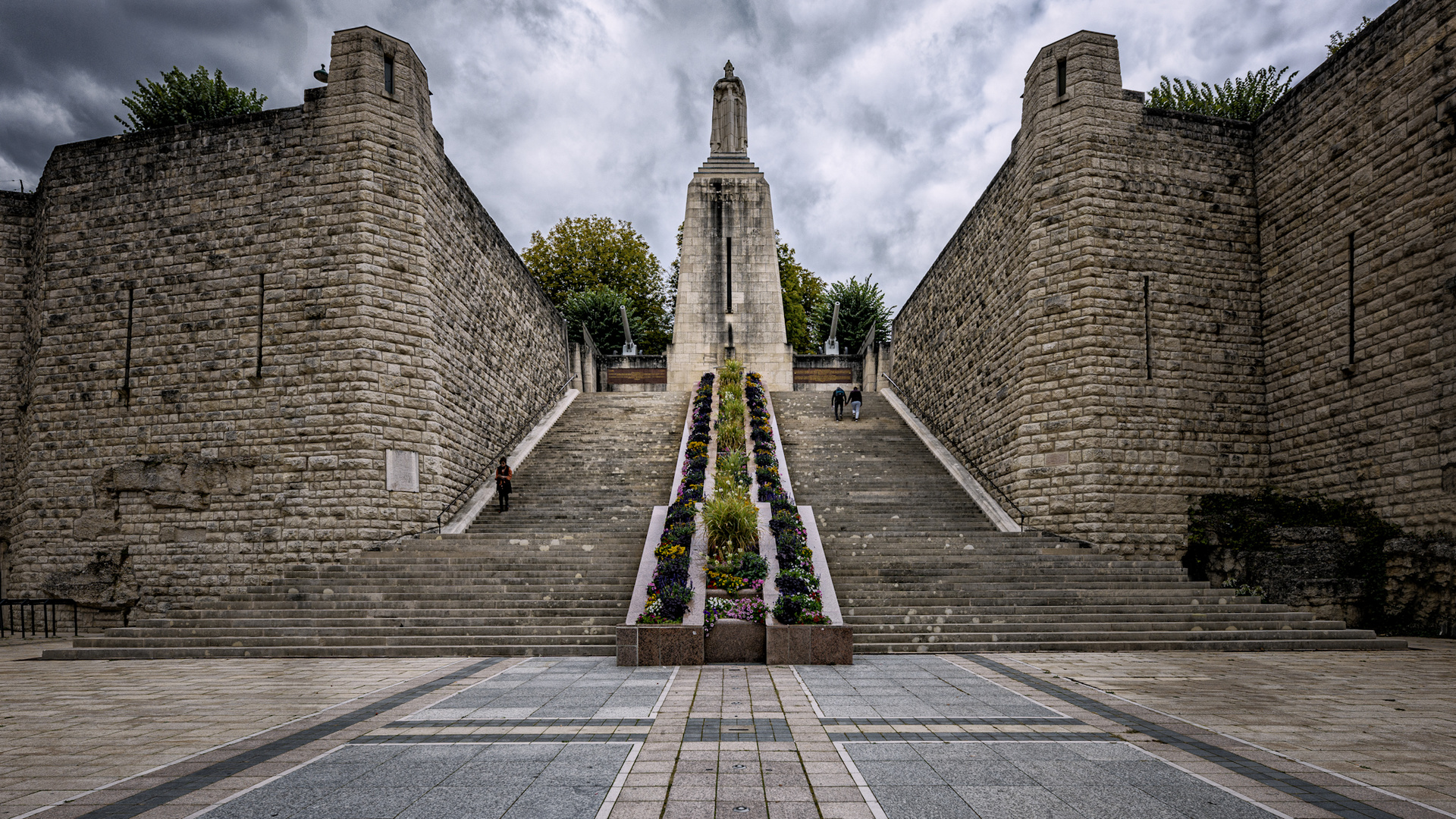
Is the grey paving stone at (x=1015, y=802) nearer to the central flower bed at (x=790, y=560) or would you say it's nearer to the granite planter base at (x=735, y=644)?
the central flower bed at (x=790, y=560)

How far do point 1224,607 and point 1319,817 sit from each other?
7.60m

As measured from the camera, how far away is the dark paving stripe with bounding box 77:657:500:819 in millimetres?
3490

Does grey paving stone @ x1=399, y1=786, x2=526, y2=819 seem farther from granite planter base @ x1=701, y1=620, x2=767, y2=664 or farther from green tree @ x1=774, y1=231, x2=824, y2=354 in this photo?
green tree @ x1=774, y1=231, x2=824, y2=354

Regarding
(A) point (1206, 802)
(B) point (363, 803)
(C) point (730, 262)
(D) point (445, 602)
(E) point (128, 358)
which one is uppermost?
(C) point (730, 262)

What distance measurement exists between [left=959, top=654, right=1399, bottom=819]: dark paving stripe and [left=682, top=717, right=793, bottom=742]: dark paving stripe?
7.64 feet

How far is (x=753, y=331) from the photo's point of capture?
26734 millimetres

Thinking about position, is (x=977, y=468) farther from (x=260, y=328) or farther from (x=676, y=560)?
(x=260, y=328)

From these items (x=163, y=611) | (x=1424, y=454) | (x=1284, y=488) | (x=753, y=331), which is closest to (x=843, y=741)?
(x=1424, y=454)

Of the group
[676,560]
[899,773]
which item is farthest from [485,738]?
[676,560]

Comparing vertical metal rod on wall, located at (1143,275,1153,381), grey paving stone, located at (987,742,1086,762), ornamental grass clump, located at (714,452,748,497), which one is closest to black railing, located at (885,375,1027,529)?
vertical metal rod on wall, located at (1143,275,1153,381)

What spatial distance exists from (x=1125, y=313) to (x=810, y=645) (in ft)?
29.1

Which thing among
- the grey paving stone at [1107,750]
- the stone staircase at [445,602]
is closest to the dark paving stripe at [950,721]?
the grey paving stone at [1107,750]

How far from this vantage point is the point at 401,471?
41.3 ft

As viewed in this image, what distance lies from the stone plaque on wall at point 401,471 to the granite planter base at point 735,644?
→ 7.03 m
